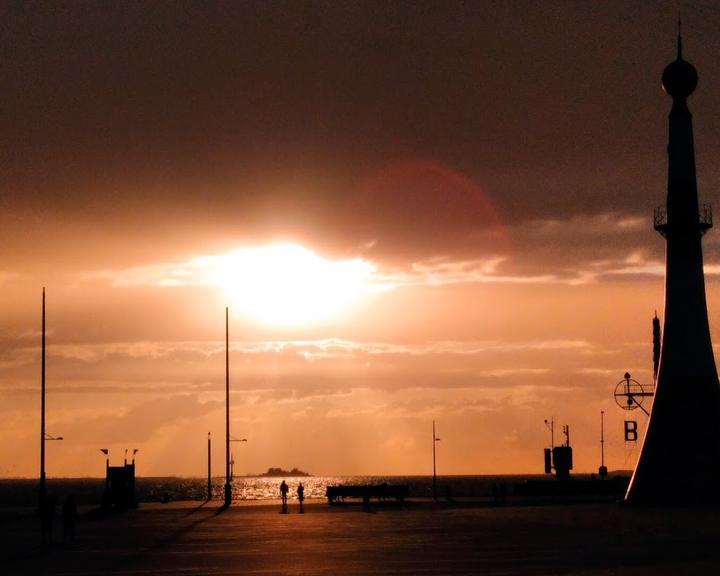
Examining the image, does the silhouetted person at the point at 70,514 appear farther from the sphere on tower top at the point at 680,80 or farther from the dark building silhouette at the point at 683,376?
the sphere on tower top at the point at 680,80

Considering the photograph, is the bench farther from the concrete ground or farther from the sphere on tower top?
the sphere on tower top

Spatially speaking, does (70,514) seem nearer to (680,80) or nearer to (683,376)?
(683,376)

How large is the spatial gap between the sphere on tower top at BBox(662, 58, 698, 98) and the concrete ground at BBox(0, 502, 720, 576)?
21.3m

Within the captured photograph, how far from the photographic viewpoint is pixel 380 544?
37.2m

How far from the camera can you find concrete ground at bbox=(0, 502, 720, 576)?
29.5 metres

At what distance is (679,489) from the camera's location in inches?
2356

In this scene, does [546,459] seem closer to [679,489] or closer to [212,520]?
[679,489]

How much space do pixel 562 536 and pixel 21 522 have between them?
26.7 meters

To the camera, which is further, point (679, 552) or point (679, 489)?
point (679, 489)

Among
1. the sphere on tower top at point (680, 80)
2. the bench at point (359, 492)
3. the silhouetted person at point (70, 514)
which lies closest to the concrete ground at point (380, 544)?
the silhouetted person at point (70, 514)

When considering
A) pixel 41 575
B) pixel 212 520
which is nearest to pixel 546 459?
pixel 212 520

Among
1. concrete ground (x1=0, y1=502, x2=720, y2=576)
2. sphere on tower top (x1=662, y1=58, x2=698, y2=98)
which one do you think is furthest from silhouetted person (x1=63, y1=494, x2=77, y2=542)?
sphere on tower top (x1=662, y1=58, x2=698, y2=98)

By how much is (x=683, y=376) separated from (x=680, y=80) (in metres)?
15.2

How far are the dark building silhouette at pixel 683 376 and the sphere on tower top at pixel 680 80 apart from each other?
71 cm
